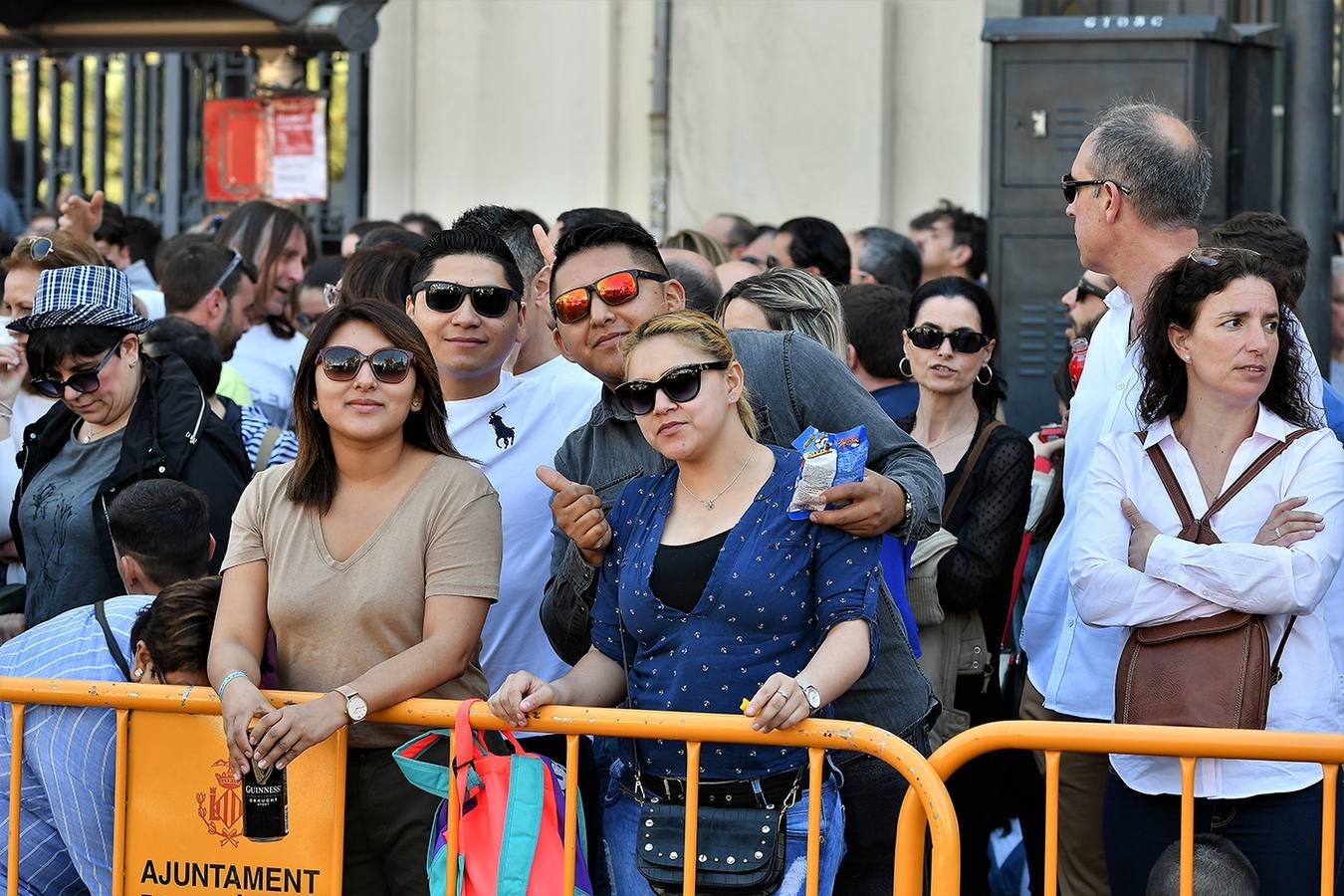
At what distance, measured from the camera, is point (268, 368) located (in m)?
6.83

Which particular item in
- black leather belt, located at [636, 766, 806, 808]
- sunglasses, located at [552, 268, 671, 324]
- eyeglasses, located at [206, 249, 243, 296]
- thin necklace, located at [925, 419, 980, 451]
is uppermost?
eyeglasses, located at [206, 249, 243, 296]

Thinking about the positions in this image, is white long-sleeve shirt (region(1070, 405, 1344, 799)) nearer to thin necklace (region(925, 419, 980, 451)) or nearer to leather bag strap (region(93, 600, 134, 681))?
thin necklace (region(925, 419, 980, 451))

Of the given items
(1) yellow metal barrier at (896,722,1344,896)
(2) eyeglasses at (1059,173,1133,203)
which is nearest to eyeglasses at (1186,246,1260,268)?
(2) eyeglasses at (1059,173,1133,203)

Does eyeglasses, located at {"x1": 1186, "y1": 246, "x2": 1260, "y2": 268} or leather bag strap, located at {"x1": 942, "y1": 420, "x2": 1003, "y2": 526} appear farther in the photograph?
leather bag strap, located at {"x1": 942, "y1": 420, "x2": 1003, "y2": 526}

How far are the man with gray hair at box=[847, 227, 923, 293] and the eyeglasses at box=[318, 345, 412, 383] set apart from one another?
4.02m

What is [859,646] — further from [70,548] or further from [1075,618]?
[70,548]

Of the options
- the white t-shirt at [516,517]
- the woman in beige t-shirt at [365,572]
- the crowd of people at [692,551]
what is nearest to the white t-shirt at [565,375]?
the crowd of people at [692,551]

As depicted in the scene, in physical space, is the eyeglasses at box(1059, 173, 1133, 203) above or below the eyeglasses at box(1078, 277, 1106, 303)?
above

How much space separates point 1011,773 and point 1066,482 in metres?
1.09

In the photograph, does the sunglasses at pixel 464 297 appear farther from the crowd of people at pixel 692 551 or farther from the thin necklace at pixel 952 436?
the thin necklace at pixel 952 436

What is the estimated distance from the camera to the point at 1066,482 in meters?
4.55

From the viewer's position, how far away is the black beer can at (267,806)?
153 inches

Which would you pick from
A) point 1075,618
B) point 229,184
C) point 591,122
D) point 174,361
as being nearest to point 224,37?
point 229,184

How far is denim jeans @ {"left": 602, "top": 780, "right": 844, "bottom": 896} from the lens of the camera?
11.9 feet
